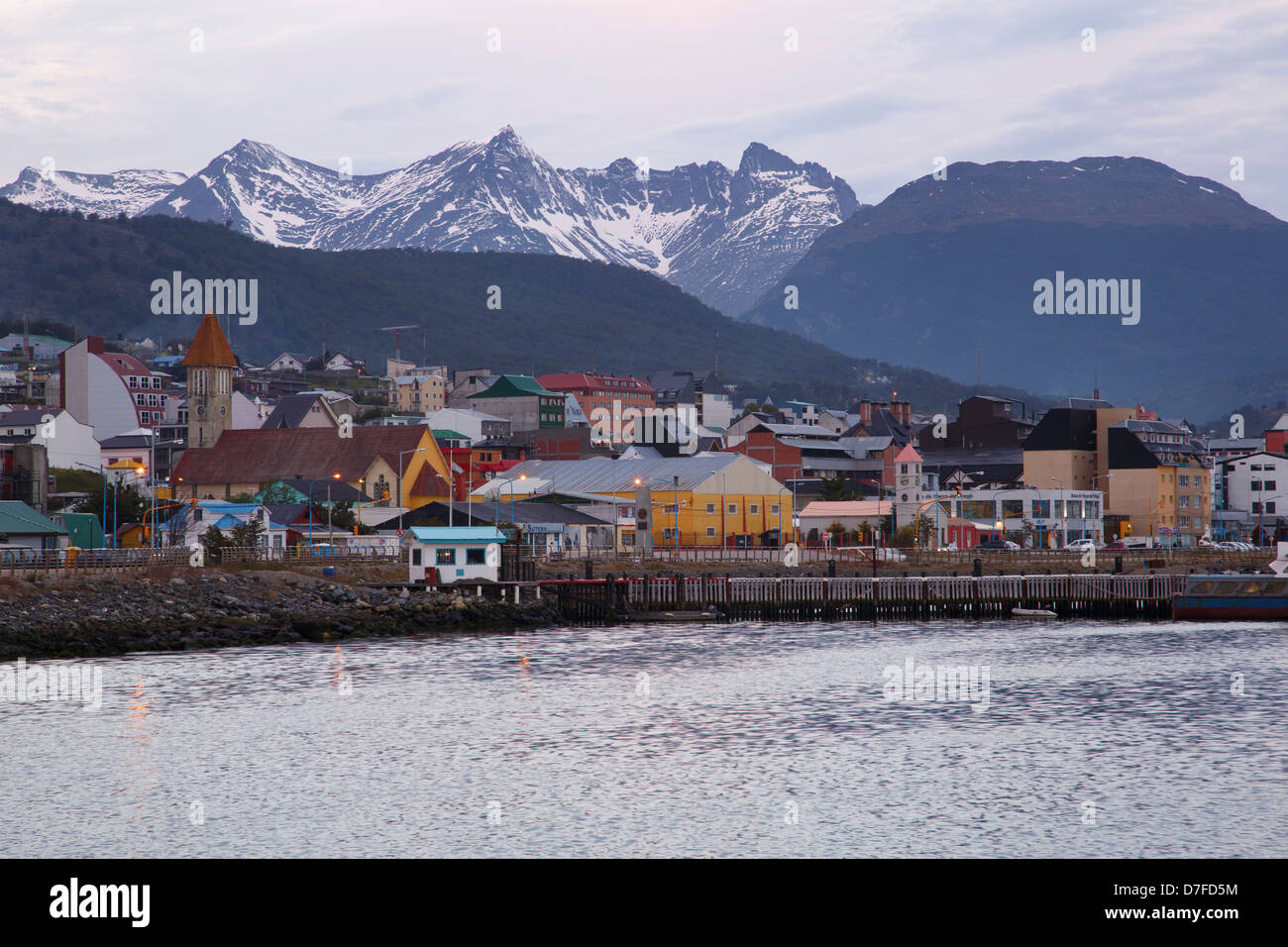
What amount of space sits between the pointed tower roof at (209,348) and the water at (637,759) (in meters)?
95.0

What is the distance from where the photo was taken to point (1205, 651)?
6575 centimetres

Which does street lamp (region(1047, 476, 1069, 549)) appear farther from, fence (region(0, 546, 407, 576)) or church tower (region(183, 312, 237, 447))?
church tower (region(183, 312, 237, 447))

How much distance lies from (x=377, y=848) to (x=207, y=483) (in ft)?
371

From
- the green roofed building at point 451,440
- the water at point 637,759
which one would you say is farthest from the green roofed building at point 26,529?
the green roofed building at point 451,440

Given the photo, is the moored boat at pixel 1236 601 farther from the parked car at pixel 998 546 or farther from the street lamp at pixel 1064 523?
the street lamp at pixel 1064 523

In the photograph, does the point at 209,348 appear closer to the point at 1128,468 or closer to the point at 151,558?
the point at 151,558

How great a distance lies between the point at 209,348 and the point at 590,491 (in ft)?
172

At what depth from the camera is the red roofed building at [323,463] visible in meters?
129

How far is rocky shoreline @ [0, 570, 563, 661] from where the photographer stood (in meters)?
60.3

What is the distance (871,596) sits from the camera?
289 ft

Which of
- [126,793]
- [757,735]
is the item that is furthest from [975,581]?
[126,793]
